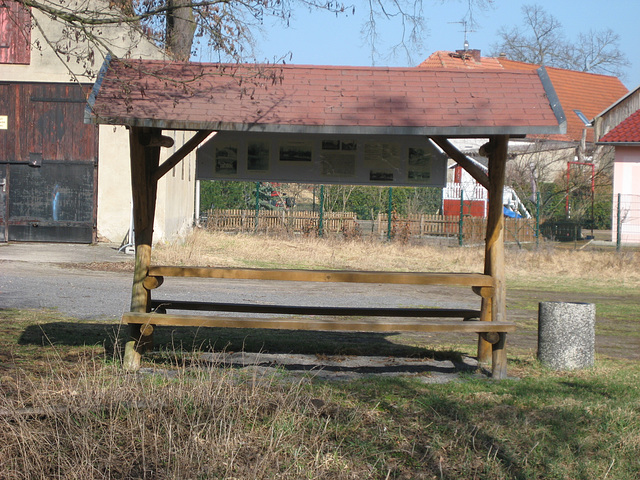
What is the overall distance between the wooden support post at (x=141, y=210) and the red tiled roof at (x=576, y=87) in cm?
4376

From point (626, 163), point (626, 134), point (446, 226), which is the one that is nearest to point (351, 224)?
point (446, 226)

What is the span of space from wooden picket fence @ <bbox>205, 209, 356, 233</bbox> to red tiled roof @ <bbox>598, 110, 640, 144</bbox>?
12198 mm

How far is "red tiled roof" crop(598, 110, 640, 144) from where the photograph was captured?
2900 centimetres

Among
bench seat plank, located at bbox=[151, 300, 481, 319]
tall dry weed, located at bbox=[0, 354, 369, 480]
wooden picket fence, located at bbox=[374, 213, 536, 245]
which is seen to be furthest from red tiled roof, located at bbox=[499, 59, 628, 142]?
tall dry weed, located at bbox=[0, 354, 369, 480]

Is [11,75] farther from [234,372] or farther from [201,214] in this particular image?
[234,372]

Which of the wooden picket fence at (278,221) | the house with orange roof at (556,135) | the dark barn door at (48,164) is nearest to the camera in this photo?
the dark barn door at (48,164)

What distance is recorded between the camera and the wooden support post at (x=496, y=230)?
280 inches

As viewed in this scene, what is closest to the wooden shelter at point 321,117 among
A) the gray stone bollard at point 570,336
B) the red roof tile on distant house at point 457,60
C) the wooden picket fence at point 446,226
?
the gray stone bollard at point 570,336

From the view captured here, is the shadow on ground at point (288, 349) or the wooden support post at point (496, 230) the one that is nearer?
the wooden support post at point (496, 230)

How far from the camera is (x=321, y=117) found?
21.7ft

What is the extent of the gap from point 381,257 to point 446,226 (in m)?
5.78

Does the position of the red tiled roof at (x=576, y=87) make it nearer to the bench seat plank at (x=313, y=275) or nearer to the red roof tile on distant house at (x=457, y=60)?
the red roof tile on distant house at (x=457, y=60)

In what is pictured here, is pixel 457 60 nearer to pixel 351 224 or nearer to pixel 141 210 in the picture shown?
pixel 351 224

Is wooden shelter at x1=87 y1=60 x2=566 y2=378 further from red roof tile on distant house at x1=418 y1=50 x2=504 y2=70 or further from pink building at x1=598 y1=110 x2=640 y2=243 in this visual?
red roof tile on distant house at x1=418 y1=50 x2=504 y2=70
